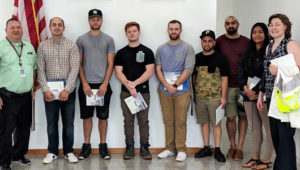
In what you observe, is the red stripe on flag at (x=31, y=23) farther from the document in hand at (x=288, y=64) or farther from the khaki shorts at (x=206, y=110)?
the document in hand at (x=288, y=64)

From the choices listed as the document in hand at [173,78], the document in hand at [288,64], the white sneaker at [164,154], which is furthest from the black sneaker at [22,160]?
the document in hand at [288,64]

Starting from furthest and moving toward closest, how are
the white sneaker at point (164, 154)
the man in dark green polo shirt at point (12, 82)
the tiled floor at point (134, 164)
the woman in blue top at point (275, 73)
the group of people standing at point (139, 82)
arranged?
the white sneaker at point (164, 154)
the tiled floor at point (134, 164)
the group of people standing at point (139, 82)
the man in dark green polo shirt at point (12, 82)
the woman in blue top at point (275, 73)

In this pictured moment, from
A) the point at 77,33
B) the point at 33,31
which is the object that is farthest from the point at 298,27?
the point at 33,31

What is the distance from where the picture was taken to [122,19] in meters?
4.29

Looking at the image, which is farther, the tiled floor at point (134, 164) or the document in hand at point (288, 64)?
the tiled floor at point (134, 164)

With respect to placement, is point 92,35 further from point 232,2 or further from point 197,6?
point 232,2

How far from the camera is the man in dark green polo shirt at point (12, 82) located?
3.50 meters

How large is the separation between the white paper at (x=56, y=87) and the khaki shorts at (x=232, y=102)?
1999mm

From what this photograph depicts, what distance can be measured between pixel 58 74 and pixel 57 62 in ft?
0.46

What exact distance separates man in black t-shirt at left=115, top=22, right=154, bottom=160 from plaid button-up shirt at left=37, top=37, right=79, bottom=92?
531 mm

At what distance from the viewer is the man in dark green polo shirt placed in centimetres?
350

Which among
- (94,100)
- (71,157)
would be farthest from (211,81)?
(71,157)

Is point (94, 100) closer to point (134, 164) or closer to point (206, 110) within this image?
point (134, 164)

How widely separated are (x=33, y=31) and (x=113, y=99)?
1.31 meters
